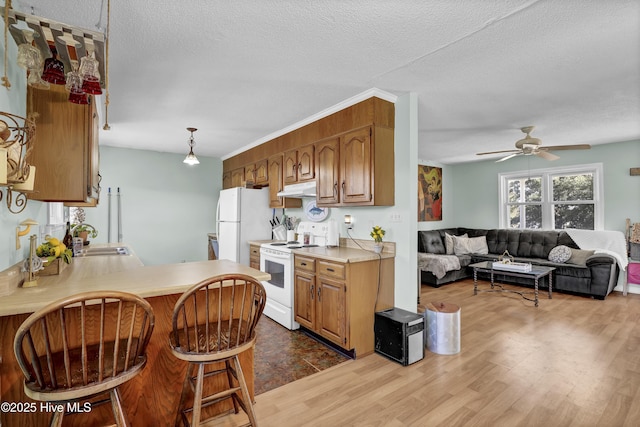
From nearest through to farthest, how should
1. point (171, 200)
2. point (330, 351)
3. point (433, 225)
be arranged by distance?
point (330, 351)
point (171, 200)
point (433, 225)

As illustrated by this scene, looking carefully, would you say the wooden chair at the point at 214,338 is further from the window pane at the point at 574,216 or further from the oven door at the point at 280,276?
the window pane at the point at 574,216

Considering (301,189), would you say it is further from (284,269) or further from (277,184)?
(284,269)

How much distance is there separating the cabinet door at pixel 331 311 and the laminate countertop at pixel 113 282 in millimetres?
1066

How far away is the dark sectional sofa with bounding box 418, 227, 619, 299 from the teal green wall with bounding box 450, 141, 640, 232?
0.47 m

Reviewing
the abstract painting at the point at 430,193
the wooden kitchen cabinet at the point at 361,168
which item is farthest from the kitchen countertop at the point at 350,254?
the abstract painting at the point at 430,193

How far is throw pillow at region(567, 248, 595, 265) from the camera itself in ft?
16.0

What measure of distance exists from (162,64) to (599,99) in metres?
4.14

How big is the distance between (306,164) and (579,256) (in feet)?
15.3

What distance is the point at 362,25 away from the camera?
1.91m

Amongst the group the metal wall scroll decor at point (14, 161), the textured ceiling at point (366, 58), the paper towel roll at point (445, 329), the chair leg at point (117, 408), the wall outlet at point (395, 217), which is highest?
the textured ceiling at point (366, 58)

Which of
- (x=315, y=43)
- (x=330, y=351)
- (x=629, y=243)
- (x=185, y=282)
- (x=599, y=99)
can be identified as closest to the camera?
(x=185, y=282)

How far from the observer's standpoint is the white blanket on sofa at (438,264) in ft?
17.6

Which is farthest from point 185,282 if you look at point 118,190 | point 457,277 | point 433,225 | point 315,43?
point 433,225

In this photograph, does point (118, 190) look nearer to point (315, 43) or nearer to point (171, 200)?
point (171, 200)
